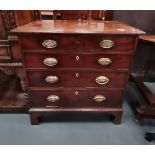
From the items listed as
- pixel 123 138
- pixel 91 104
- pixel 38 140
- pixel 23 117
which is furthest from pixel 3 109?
pixel 123 138

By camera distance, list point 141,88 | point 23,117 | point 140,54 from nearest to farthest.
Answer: point 23,117, point 141,88, point 140,54

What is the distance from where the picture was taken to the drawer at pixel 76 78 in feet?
3.74

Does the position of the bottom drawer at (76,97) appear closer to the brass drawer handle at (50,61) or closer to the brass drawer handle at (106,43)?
the brass drawer handle at (50,61)

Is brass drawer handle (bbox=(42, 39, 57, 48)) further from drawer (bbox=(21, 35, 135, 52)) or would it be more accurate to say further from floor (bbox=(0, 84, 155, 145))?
A: floor (bbox=(0, 84, 155, 145))

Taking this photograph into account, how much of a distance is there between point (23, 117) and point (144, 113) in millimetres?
1037

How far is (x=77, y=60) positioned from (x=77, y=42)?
13 centimetres

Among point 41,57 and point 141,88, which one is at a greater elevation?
point 41,57

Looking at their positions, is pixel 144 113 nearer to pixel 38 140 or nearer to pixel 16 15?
pixel 38 140

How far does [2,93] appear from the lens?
1636 millimetres

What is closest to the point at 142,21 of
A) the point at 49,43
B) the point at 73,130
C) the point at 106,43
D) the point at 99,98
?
the point at 106,43

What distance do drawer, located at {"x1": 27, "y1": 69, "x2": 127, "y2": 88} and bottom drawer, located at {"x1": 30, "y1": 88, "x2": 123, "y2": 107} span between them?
5 cm

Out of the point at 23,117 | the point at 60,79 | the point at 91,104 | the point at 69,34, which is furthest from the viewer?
the point at 23,117

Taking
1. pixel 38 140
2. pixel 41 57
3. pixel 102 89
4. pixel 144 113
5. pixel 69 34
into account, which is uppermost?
pixel 69 34

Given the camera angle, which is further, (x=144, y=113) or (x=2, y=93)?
(x=2, y=93)
